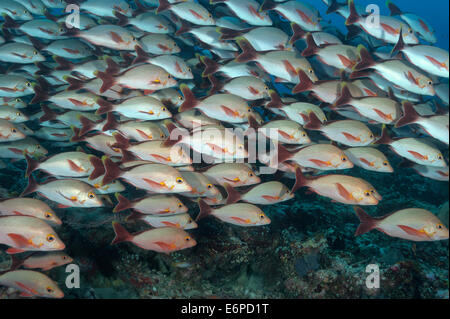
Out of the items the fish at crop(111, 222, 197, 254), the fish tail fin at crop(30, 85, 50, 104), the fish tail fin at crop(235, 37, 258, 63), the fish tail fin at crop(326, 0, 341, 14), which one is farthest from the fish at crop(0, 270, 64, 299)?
the fish tail fin at crop(326, 0, 341, 14)

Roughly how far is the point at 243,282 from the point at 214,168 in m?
1.75

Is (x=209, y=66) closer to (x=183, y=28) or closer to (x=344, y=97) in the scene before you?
(x=183, y=28)

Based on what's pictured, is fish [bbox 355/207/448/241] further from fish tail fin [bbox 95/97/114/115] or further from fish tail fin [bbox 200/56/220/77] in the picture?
fish tail fin [bbox 95/97/114/115]

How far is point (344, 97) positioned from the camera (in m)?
3.74

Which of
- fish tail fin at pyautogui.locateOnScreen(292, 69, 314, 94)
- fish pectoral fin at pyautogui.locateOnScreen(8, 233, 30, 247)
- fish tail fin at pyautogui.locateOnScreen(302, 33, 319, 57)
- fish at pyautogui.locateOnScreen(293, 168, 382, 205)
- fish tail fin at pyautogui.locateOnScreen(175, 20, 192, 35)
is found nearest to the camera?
fish pectoral fin at pyautogui.locateOnScreen(8, 233, 30, 247)

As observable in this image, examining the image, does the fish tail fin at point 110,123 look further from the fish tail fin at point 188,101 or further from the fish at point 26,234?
the fish at point 26,234

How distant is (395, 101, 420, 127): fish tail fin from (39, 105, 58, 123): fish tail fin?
4672 millimetres

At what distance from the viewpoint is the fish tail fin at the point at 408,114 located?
11.8 ft

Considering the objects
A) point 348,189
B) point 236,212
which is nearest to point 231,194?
point 236,212

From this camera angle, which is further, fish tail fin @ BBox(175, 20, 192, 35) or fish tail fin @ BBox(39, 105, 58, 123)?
fish tail fin @ BBox(175, 20, 192, 35)

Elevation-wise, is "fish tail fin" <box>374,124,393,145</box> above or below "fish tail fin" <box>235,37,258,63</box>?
below

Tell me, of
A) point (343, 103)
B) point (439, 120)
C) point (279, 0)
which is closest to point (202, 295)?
point (343, 103)

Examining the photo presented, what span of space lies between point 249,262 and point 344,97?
8.36 ft

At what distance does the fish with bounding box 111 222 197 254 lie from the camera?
3.15 meters
